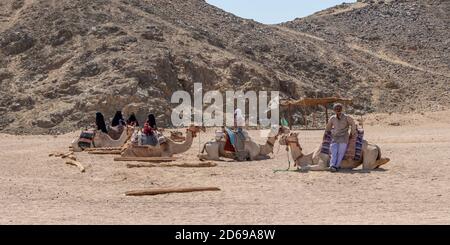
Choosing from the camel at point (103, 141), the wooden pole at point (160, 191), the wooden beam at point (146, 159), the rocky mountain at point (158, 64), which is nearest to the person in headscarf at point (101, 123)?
the camel at point (103, 141)

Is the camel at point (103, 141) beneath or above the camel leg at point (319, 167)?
above

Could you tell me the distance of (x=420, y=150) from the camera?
19.5 meters

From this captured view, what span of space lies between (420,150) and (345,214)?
1065cm

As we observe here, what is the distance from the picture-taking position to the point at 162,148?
62.3 ft

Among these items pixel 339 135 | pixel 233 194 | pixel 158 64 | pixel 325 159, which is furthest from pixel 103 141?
pixel 158 64

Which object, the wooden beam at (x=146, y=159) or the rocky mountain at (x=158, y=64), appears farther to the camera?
the rocky mountain at (x=158, y=64)

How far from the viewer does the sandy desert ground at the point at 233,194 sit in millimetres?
9336

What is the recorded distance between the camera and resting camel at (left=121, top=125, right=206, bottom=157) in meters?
18.8

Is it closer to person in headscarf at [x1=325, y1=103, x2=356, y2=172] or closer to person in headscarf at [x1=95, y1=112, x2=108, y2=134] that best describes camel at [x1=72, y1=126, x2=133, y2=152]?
person in headscarf at [x1=95, y1=112, x2=108, y2=134]

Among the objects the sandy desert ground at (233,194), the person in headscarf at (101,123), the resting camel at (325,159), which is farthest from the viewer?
the person in headscarf at (101,123)

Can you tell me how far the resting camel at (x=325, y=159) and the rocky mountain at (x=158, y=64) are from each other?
1971cm

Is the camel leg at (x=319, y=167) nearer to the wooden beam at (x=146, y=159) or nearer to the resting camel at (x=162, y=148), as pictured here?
the wooden beam at (x=146, y=159)

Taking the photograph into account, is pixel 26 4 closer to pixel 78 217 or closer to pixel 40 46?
pixel 40 46

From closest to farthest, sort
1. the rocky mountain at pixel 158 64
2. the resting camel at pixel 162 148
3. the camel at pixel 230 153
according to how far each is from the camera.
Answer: the camel at pixel 230 153, the resting camel at pixel 162 148, the rocky mountain at pixel 158 64
